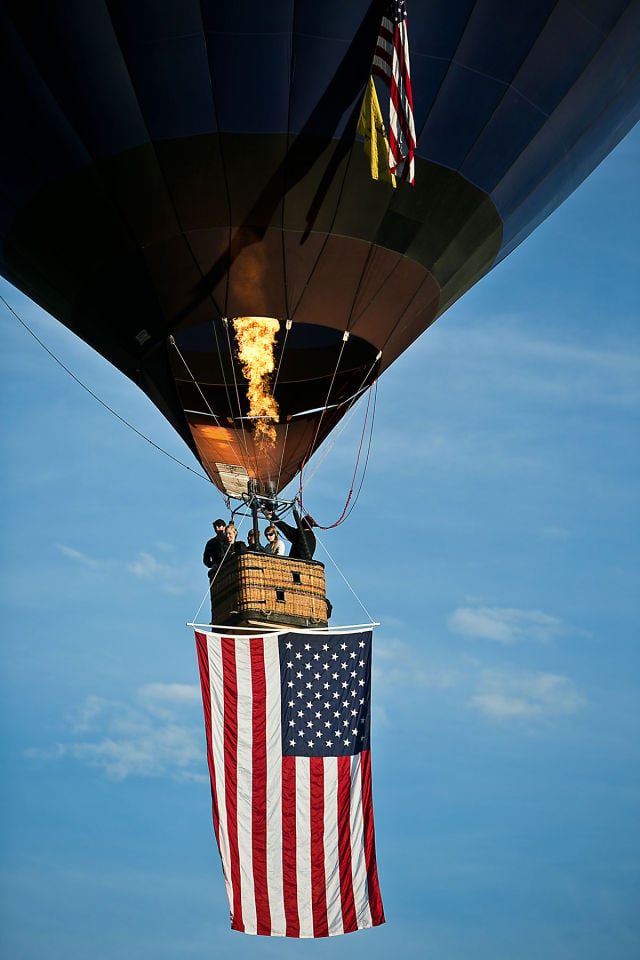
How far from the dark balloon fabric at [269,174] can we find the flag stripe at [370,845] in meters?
3.44

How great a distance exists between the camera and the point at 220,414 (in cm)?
1784

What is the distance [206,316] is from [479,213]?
2.94 meters

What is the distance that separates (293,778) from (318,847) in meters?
0.67

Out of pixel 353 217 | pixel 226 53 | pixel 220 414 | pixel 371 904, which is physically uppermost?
pixel 226 53

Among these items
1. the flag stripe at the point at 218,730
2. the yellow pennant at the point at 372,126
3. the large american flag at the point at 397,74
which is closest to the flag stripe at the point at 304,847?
the flag stripe at the point at 218,730

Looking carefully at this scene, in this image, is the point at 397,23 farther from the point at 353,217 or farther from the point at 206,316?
the point at 206,316

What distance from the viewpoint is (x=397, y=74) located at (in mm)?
15391

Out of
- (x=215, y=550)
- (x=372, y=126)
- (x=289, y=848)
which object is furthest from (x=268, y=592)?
(x=372, y=126)

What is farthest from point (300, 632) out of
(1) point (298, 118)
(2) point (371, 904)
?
(1) point (298, 118)

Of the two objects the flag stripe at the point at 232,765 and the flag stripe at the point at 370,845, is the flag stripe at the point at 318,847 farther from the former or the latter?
the flag stripe at the point at 232,765

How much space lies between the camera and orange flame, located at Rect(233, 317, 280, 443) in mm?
17031

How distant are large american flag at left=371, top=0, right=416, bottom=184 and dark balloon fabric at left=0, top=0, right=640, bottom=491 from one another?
15 centimetres

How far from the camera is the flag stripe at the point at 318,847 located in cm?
1561

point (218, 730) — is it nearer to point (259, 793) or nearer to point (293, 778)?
point (259, 793)
